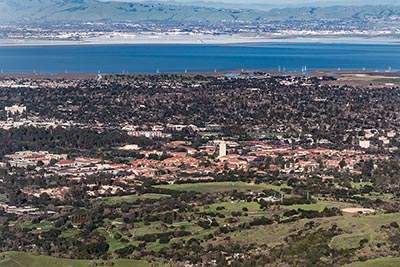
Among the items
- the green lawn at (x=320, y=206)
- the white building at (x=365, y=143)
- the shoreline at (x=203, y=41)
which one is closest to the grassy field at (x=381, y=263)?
the green lawn at (x=320, y=206)

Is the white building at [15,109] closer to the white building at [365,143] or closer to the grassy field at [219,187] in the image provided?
the white building at [365,143]

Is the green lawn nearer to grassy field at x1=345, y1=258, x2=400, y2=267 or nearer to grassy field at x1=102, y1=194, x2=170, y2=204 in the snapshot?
grassy field at x1=102, y1=194, x2=170, y2=204

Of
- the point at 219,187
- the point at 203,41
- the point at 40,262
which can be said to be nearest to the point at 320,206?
the point at 219,187

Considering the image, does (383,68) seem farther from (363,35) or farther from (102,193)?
(363,35)

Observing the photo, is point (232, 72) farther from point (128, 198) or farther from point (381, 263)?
point (381, 263)

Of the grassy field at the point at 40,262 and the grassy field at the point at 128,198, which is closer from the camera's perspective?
the grassy field at the point at 40,262

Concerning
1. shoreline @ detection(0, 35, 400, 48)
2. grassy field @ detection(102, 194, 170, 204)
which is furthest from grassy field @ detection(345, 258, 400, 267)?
shoreline @ detection(0, 35, 400, 48)
